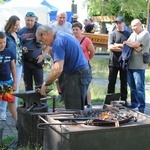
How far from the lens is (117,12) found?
24531mm

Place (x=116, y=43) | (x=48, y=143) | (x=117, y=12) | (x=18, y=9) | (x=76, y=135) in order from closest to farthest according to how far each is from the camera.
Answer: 1. (x=76, y=135)
2. (x=48, y=143)
3. (x=116, y=43)
4. (x=18, y=9)
5. (x=117, y=12)

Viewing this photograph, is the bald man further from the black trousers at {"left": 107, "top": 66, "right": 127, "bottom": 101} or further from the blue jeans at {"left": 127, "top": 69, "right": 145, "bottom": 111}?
the black trousers at {"left": 107, "top": 66, "right": 127, "bottom": 101}

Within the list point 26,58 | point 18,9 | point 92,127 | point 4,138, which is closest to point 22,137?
point 4,138

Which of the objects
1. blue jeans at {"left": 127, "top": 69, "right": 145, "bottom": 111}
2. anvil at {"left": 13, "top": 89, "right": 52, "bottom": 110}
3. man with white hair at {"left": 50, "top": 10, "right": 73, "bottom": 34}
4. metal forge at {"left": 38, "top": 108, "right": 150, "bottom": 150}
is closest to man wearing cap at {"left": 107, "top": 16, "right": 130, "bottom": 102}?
blue jeans at {"left": 127, "top": 69, "right": 145, "bottom": 111}

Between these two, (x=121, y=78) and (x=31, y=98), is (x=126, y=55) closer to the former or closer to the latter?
(x=121, y=78)

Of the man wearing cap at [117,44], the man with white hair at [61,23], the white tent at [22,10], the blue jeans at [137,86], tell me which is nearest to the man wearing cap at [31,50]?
the man with white hair at [61,23]

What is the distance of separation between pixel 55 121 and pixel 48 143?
326mm

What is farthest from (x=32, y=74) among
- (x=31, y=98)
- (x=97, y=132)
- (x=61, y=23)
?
(x=97, y=132)

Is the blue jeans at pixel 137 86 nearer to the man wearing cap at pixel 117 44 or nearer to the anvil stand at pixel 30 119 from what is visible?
the man wearing cap at pixel 117 44

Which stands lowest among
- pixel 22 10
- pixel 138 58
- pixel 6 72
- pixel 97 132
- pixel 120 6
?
pixel 97 132

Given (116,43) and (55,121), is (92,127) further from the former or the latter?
(116,43)

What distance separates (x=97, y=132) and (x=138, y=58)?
3.52 metres

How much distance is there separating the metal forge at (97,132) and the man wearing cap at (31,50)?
2.66 meters

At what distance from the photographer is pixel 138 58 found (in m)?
6.98
